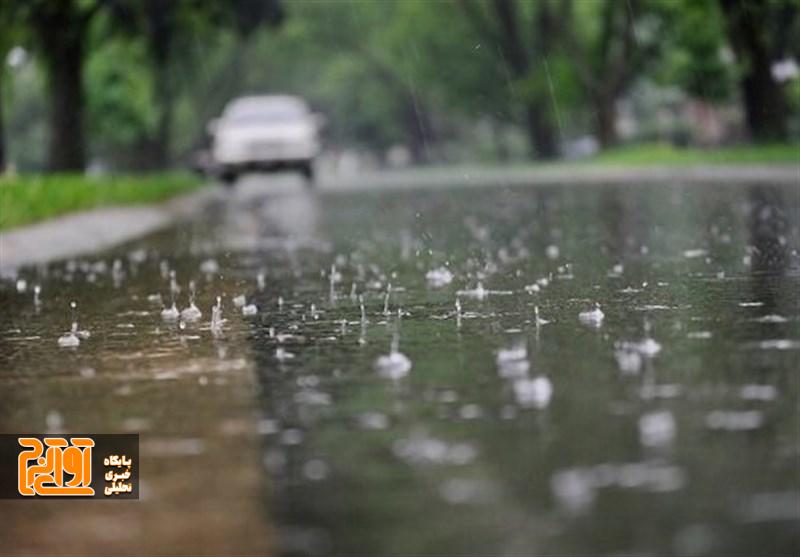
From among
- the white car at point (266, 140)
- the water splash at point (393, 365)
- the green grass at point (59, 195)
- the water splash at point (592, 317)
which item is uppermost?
the white car at point (266, 140)

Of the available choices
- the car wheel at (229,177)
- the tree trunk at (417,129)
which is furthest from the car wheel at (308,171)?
the tree trunk at (417,129)

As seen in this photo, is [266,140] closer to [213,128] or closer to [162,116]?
[213,128]

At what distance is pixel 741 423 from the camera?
20.8ft

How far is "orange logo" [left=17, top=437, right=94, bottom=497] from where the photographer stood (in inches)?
231

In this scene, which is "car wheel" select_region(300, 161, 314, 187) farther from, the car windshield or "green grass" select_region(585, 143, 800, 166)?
"green grass" select_region(585, 143, 800, 166)

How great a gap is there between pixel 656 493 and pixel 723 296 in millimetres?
5885

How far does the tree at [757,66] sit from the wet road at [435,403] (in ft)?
77.1

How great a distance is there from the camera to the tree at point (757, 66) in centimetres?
3784

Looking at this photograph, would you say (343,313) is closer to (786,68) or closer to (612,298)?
(612,298)

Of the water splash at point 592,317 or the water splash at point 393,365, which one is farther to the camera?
the water splash at point 592,317

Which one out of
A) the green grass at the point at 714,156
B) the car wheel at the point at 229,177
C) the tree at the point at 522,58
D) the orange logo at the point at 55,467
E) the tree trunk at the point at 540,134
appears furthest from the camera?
the tree trunk at the point at 540,134

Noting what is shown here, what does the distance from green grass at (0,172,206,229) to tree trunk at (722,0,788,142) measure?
39.0 feet

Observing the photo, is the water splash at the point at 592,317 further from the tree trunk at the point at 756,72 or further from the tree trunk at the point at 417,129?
the tree trunk at the point at 417,129

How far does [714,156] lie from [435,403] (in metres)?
33.7
